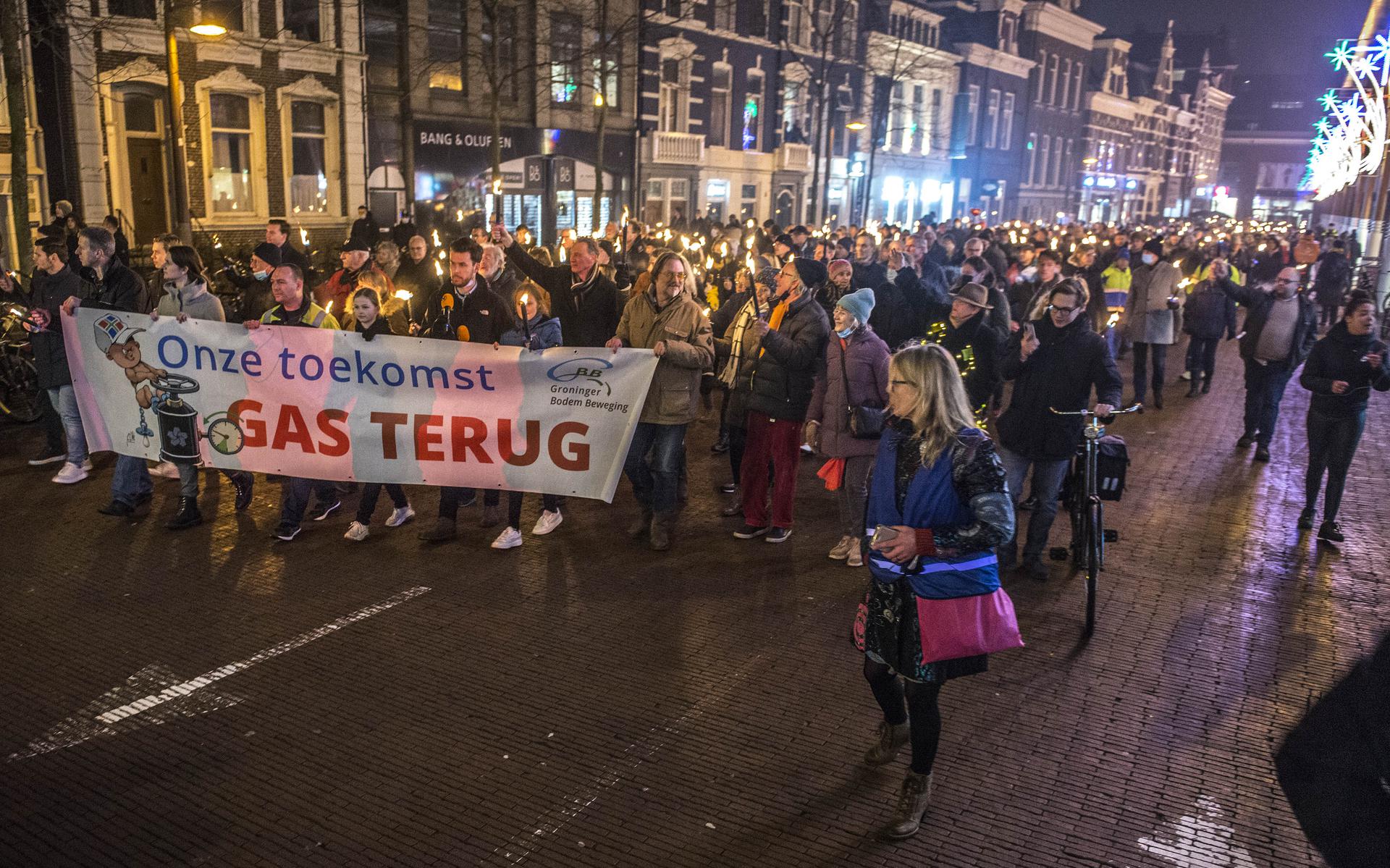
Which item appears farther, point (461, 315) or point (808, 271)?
point (808, 271)

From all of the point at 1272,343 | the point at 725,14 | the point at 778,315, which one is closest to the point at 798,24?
the point at 725,14

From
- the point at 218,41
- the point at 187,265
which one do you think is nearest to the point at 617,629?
the point at 187,265

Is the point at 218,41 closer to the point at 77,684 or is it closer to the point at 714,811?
the point at 77,684

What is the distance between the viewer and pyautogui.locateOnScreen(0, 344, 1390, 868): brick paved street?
4090 mm

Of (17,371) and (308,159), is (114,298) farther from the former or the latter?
(308,159)

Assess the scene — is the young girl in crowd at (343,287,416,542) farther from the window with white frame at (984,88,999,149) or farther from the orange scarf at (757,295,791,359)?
the window with white frame at (984,88,999,149)

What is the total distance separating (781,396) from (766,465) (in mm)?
559

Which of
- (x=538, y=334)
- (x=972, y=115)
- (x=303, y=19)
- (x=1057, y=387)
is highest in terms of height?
(x=972, y=115)

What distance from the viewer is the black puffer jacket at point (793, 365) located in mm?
7227

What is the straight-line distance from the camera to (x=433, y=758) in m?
4.58

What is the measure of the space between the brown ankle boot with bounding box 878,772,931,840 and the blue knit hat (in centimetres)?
341

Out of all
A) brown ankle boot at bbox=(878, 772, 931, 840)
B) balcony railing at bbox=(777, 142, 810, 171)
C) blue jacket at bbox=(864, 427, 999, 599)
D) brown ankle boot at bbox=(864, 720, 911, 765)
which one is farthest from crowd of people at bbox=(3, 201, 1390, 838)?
balcony railing at bbox=(777, 142, 810, 171)

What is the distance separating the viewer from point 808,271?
26.5 feet

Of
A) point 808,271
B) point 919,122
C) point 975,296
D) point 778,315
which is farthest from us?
point 919,122
